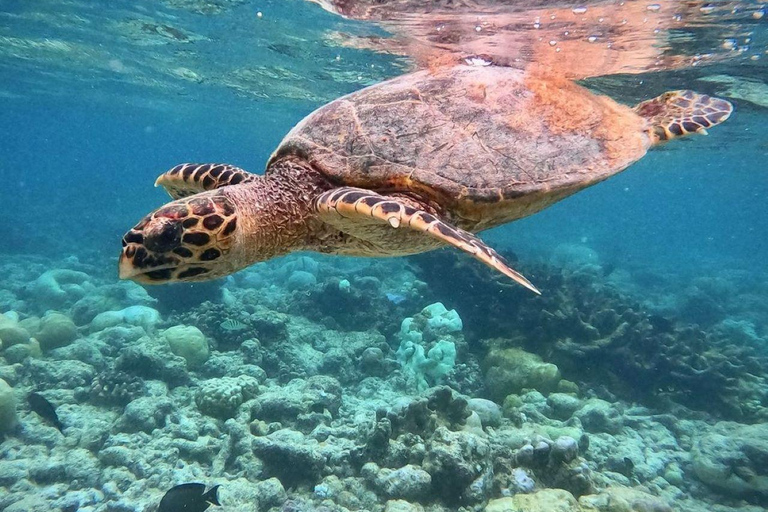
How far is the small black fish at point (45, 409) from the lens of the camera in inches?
272

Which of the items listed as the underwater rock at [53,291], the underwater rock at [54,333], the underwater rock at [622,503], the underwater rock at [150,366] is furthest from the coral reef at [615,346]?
the underwater rock at [53,291]

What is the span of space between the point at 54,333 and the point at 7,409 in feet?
11.3

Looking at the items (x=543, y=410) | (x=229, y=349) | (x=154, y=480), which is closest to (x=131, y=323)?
(x=229, y=349)

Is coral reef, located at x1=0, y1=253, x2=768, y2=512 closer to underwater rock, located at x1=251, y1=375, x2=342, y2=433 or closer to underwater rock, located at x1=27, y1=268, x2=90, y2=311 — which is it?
underwater rock, located at x1=251, y1=375, x2=342, y2=433

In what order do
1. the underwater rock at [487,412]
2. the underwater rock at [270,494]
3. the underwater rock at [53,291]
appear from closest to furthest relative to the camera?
1. the underwater rock at [270,494]
2. the underwater rock at [487,412]
3. the underwater rock at [53,291]

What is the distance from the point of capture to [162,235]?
300cm

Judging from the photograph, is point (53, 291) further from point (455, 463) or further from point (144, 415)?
point (455, 463)

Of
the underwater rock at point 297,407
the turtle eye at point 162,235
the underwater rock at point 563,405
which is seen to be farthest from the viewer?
the underwater rock at point 563,405

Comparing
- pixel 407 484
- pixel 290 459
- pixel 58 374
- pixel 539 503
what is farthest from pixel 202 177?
pixel 58 374

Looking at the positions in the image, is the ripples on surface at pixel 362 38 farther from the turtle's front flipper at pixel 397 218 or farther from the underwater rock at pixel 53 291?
the underwater rock at pixel 53 291

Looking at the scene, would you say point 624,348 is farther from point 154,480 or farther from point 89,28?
point 89,28

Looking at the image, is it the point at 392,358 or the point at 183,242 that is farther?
the point at 392,358

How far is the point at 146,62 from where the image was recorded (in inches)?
847

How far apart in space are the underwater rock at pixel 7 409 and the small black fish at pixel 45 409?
0.29 meters
